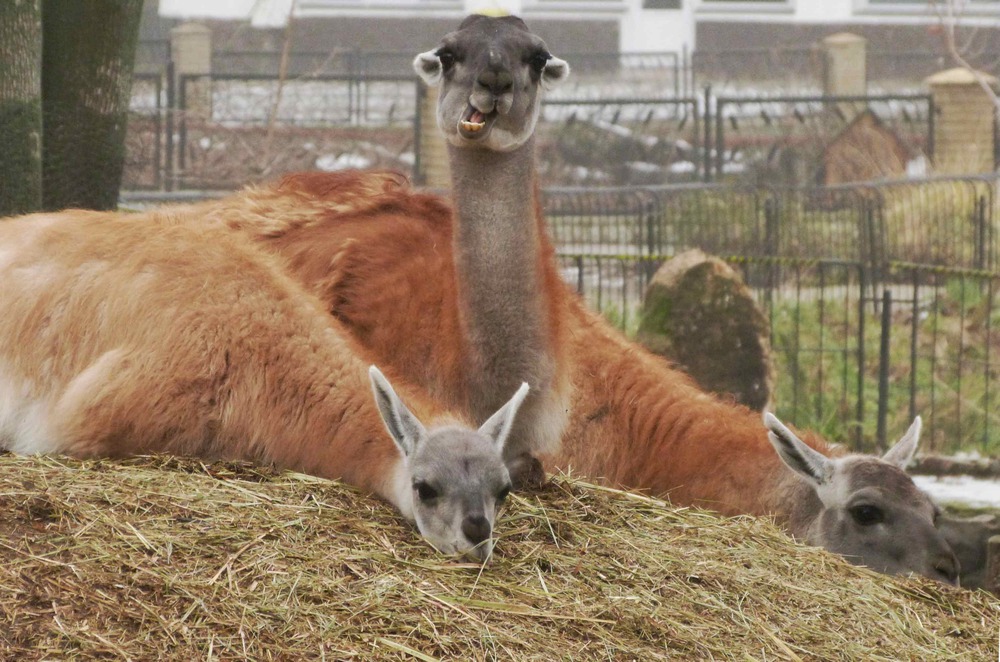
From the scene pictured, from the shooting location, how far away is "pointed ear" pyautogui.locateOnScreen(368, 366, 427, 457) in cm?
→ 478

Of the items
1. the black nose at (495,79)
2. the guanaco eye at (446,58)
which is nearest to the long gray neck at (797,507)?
the black nose at (495,79)

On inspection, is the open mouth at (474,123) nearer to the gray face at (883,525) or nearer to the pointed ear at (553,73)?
the pointed ear at (553,73)

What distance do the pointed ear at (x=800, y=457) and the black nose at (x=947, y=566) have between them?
56 cm

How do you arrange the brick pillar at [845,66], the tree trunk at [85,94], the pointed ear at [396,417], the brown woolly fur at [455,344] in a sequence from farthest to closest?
the brick pillar at [845,66]
the tree trunk at [85,94]
the brown woolly fur at [455,344]
the pointed ear at [396,417]

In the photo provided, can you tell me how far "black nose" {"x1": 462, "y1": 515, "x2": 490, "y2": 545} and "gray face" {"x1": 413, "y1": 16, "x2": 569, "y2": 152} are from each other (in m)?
1.80

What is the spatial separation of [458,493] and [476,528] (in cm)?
14

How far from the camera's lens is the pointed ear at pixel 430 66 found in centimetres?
584

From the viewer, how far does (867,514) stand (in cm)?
575

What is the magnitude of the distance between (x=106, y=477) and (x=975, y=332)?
10678 millimetres

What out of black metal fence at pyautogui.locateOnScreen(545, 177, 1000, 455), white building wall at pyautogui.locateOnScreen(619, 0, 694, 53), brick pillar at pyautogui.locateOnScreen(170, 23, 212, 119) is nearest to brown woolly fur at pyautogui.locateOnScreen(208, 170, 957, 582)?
black metal fence at pyautogui.locateOnScreen(545, 177, 1000, 455)

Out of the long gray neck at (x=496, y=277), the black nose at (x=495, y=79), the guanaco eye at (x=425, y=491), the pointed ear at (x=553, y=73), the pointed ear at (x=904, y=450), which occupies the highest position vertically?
the pointed ear at (x=553, y=73)

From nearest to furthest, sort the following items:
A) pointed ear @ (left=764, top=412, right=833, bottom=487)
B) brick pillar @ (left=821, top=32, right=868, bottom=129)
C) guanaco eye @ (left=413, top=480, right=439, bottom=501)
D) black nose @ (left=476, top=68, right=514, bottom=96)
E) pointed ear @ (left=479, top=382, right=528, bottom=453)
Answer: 1. guanaco eye @ (left=413, top=480, right=439, bottom=501)
2. pointed ear @ (left=479, top=382, right=528, bottom=453)
3. black nose @ (left=476, top=68, right=514, bottom=96)
4. pointed ear @ (left=764, top=412, right=833, bottom=487)
5. brick pillar @ (left=821, top=32, right=868, bottom=129)

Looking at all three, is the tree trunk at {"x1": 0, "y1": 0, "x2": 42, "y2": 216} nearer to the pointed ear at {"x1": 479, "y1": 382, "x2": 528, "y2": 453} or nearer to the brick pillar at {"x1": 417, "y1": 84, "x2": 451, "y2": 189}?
the pointed ear at {"x1": 479, "y1": 382, "x2": 528, "y2": 453}

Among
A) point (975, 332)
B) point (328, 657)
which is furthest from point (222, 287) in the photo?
point (975, 332)
